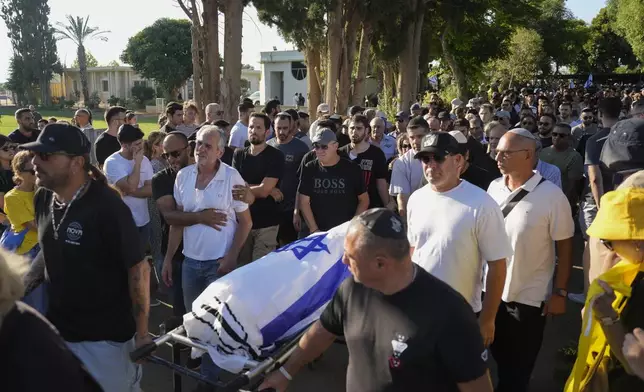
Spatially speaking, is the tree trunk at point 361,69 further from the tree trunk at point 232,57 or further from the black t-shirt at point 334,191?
the black t-shirt at point 334,191

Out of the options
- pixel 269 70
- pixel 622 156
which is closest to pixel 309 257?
pixel 622 156

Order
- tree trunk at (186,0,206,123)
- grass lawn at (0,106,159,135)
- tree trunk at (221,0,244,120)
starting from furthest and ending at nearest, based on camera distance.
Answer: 1. grass lawn at (0,106,159,135)
2. tree trunk at (186,0,206,123)
3. tree trunk at (221,0,244,120)

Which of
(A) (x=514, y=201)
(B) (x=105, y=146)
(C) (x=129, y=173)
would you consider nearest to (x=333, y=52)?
(B) (x=105, y=146)

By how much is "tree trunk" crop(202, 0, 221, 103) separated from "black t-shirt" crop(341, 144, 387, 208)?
312 inches

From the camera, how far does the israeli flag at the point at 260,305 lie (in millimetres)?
3467

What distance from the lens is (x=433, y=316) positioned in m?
2.39

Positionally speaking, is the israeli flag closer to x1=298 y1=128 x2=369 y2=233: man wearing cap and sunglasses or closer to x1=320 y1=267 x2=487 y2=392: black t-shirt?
x1=320 y1=267 x2=487 y2=392: black t-shirt

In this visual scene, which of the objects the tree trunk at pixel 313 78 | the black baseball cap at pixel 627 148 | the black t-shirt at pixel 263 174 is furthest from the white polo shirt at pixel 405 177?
the tree trunk at pixel 313 78

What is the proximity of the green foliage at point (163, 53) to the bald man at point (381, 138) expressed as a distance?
53224 millimetres

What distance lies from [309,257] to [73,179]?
59.6 inches

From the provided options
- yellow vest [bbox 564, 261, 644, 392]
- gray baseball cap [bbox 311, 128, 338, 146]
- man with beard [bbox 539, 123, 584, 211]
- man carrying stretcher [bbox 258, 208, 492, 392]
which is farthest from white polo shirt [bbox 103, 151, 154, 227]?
man with beard [bbox 539, 123, 584, 211]

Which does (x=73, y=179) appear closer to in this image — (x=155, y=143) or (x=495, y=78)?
(x=155, y=143)

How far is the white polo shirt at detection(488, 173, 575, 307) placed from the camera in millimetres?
3924

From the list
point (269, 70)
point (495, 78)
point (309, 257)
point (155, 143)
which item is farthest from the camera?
point (269, 70)
